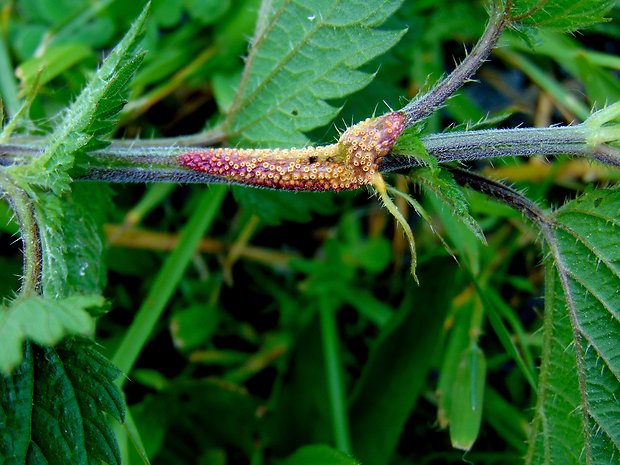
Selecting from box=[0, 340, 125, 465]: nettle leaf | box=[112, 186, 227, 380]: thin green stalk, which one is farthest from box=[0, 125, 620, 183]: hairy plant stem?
box=[112, 186, 227, 380]: thin green stalk

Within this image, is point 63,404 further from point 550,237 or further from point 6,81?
point 6,81

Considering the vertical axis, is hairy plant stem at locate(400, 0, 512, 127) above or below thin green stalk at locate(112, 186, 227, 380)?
above

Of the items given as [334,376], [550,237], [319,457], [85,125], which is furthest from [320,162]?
[334,376]

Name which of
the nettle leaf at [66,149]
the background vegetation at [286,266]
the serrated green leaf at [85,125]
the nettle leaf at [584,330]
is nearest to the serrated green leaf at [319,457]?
the background vegetation at [286,266]

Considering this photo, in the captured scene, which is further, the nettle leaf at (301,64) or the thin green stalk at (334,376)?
the thin green stalk at (334,376)

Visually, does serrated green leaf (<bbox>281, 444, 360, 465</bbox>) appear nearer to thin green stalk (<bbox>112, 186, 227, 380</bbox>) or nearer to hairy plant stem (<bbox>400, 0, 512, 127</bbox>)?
thin green stalk (<bbox>112, 186, 227, 380</bbox>)

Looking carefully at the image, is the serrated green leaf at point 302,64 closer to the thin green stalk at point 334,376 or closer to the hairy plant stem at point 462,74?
the hairy plant stem at point 462,74
